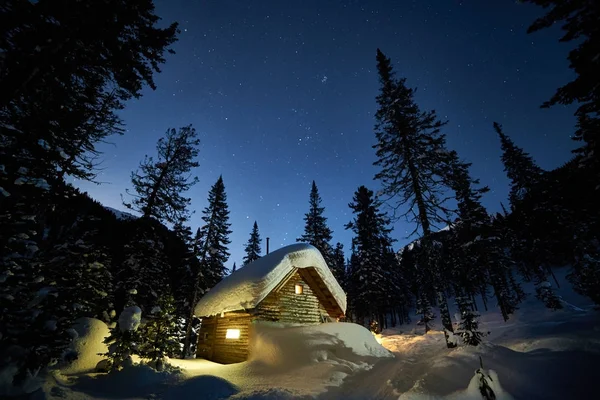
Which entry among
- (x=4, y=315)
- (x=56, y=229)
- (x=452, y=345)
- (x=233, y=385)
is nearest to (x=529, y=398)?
(x=452, y=345)

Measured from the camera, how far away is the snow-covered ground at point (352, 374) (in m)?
5.36

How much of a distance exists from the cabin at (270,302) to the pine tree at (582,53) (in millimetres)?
12107

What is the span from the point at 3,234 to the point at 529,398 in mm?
11307

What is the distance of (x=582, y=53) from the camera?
6.99 m

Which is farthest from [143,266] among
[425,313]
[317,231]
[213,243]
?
[425,313]

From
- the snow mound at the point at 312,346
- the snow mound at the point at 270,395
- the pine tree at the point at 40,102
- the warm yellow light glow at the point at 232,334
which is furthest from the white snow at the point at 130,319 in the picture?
the warm yellow light glow at the point at 232,334

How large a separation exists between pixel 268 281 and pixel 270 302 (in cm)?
193

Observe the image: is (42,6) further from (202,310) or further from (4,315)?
(202,310)

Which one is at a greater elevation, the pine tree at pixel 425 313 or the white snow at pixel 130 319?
the white snow at pixel 130 319

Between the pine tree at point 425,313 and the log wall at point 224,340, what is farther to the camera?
the pine tree at point 425,313

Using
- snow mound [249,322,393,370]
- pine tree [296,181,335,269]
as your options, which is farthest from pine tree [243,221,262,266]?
snow mound [249,322,393,370]

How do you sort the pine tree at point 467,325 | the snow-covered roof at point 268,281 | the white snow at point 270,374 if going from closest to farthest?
the white snow at point 270,374, the pine tree at point 467,325, the snow-covered roof at point 268,281

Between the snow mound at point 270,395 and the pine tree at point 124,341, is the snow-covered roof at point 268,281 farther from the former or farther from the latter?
the snow mound at point 270,395

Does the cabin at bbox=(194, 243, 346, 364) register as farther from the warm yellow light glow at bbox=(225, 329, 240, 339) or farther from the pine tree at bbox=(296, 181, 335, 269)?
the pine tree at bbox=(296, 181, 335, 269)
